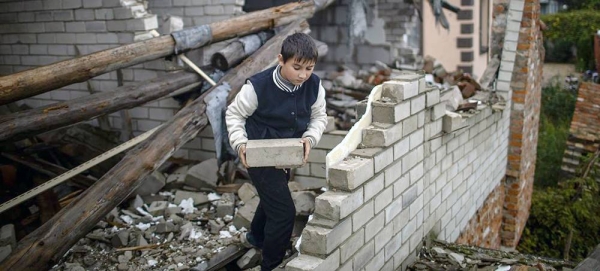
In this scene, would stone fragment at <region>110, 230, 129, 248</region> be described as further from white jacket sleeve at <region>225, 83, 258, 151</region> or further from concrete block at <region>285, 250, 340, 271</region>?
concrete block at <region>285, 250, 340, 271</region>

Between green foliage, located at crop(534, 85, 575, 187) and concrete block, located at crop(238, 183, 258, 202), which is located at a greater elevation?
concrete block, located at crop(238, 183, 258, 202)

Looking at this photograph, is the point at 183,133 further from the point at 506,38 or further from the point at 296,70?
the point at 506,38

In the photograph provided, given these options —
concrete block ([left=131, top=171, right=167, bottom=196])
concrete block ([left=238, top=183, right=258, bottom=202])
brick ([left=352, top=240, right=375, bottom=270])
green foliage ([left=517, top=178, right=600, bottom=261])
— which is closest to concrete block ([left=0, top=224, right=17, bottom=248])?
concrete block ([left=131, top=171, right=167, bottom=196])

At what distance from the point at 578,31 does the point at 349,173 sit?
2058 cm

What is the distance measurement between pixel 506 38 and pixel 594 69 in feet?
45.7

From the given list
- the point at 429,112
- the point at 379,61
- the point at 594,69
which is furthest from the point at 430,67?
the point at 594,69

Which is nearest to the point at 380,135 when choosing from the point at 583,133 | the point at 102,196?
the point at 102,196

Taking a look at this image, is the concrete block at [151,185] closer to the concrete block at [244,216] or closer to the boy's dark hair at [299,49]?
the concrete block at [244,216]

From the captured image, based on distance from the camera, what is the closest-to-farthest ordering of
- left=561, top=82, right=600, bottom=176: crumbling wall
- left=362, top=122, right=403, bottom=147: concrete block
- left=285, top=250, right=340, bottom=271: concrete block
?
left=285, top=250, right=340, bottom=271: concrete block < left=362, top=122, right=403, bottom=147: concrete block < left=561, top=82, right=600, bottom=176: crumbling wall

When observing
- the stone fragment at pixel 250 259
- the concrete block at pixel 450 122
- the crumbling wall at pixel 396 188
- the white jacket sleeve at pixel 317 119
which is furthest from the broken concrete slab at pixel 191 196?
the concrete block at pixel 450 122

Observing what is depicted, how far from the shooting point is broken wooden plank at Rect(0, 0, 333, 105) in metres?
4.35

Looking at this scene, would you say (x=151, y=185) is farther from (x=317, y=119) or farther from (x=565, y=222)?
(x=565, y=222)

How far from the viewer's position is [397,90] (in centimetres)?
413

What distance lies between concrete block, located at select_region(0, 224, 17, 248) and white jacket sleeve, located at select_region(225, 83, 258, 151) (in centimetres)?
228
